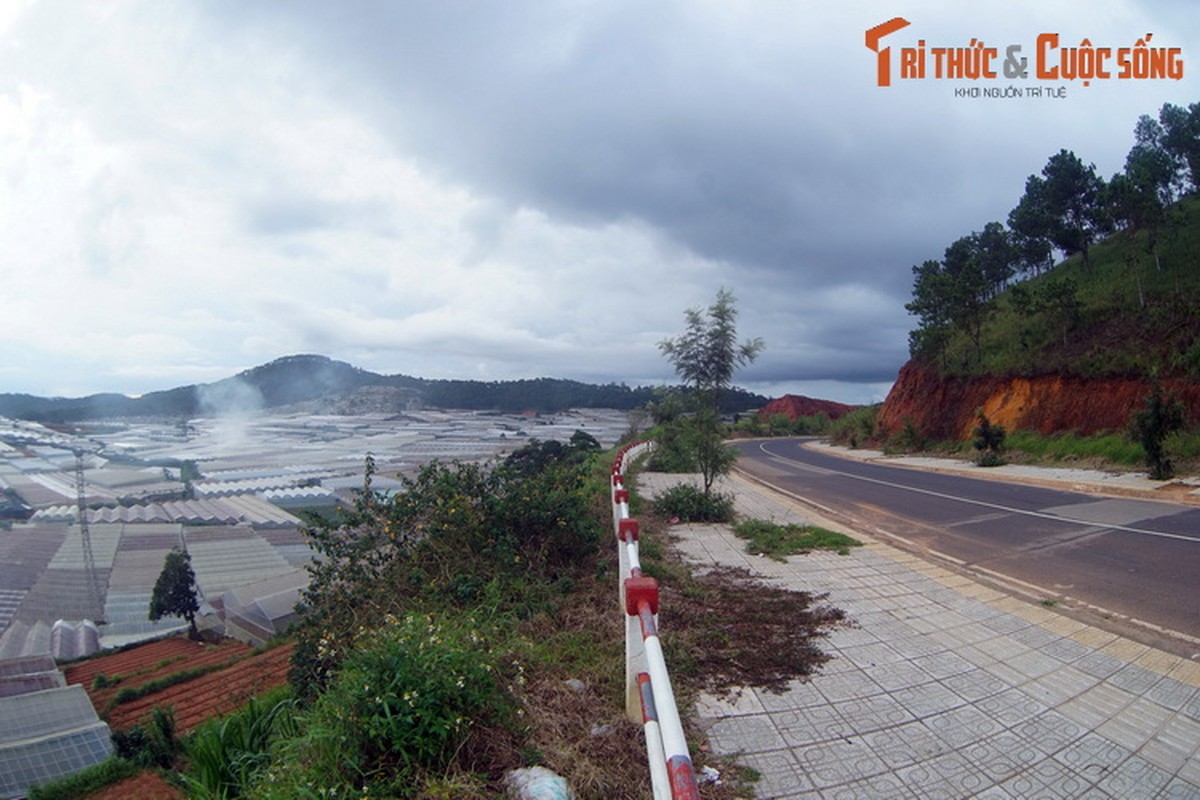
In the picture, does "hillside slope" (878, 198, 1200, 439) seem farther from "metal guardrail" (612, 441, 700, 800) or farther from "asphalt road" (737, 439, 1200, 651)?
"metal guardrail" (612, 441, 700, 800)

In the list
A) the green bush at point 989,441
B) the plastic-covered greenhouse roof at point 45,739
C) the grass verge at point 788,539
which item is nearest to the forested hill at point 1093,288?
the green bush at point 989,441

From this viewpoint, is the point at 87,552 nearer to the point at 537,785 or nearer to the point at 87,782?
the point at 87,782

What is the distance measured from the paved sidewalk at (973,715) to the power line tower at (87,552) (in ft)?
87.2

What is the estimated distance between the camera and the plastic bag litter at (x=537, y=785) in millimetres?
2434

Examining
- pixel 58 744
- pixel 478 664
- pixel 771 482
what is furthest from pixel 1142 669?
pixel 58 744

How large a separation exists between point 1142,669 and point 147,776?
44.6 ft

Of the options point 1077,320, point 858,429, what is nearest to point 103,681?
point 1077,320

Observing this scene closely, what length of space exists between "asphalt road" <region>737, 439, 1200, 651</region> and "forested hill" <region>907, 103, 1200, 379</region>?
5.91m

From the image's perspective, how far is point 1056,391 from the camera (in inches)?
887

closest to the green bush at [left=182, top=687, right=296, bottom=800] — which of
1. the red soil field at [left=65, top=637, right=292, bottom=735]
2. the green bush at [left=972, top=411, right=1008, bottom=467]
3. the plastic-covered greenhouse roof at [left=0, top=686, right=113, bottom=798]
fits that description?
the red soil field at [left=65, top=637, right=292, bottom=735]

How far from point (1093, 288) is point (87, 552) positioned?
42.9 m

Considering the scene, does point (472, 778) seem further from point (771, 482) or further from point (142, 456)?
point (142, 456)

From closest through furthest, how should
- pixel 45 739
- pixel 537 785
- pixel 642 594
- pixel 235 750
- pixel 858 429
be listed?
1. pixel 537 785
2. pixel 642 594
3. pixel 235 750
4. pixel 45 739
5. pixel 858 429

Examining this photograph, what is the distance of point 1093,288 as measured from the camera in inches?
1046
